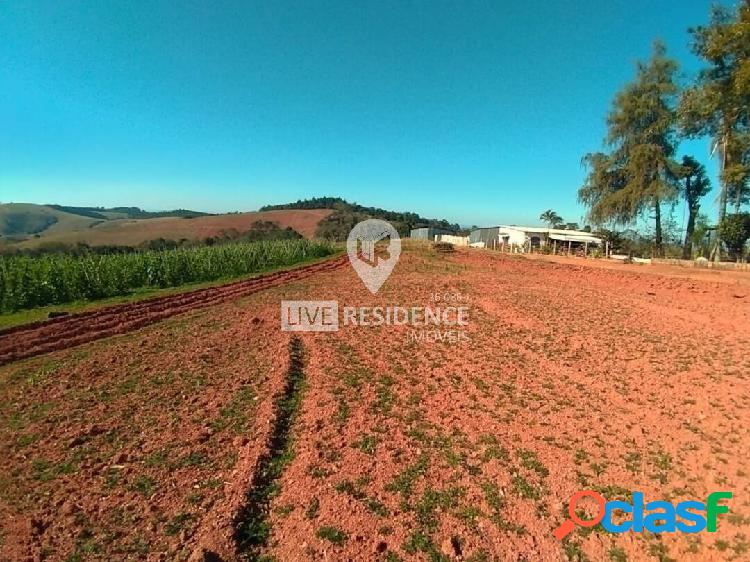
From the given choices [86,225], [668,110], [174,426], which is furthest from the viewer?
[86,225]

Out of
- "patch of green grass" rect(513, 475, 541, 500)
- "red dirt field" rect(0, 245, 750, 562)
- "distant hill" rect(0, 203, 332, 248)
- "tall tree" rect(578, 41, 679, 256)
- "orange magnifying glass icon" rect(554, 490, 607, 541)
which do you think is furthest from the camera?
"distant hill" rect(0, 203, 332, 248)

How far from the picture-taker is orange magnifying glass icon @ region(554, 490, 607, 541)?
3.30m

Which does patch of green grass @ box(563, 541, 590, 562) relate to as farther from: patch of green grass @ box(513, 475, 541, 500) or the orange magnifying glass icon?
patch of green grass @ box(513, 475, 541, 500)

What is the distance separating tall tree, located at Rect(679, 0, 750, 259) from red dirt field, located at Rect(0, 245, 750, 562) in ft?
63.2

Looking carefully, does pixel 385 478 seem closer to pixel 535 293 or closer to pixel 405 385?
pixel 405 385

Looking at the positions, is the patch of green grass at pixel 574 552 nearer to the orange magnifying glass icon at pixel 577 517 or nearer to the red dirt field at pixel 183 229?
the orange magnifying glass icon at pixel 577 517

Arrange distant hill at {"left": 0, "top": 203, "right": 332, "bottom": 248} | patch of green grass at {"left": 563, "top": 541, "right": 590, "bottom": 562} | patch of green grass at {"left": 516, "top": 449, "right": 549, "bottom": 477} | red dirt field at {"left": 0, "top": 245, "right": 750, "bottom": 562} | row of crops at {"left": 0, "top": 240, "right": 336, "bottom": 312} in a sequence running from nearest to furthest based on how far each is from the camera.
Answer: patch of green grass at {"left": 563, "top": 541, "right": 590, "bottom": 562}
red dirt field at {"left": 0, "top": 245, "right": 750, "bottom": 562}
patch of green grass at {"left": 516, "top": 449, "right": 549, "bottom": 477}
row of crops at {"left": 0, "top": 240, "right": 336, "bottom": 312}
distant hill at {"left": 0, "top": 203, "right": 332, "bottom": 248}

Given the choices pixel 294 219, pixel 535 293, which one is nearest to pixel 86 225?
pixel 294 219

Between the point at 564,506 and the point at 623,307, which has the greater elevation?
the point at 623,307

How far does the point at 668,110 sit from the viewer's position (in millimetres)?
27531

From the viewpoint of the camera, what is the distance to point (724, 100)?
71.6 ft

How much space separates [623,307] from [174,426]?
12310mm

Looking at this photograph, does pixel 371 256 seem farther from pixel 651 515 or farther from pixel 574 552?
pixel 574 552

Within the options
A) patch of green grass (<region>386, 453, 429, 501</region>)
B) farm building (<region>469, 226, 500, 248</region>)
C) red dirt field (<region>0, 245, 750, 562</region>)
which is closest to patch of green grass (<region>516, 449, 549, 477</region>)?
red dirt field (<region>0, 245, 750, 562</region>)
